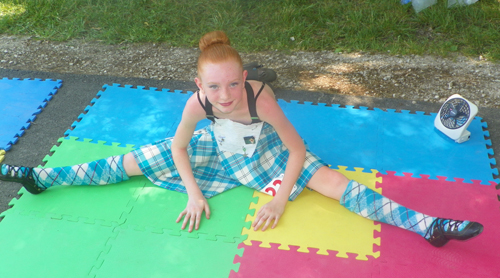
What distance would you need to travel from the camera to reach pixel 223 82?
7.07 feet

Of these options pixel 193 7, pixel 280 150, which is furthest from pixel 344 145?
pixel 193 7

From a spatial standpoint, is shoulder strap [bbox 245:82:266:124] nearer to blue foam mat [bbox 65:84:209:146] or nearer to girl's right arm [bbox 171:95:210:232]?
girl's right arm [bbox 171:95:210:232]

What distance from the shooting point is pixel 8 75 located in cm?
428

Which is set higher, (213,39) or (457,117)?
(213,39)

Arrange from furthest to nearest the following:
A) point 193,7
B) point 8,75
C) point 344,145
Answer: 1. point 193,7
2. point 8,75
3. point 344,145

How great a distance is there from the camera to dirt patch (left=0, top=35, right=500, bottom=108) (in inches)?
151

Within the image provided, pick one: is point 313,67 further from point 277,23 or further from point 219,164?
point 219,164

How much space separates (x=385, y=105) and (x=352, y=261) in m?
1.70

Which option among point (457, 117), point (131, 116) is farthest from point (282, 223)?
point (131, 116)

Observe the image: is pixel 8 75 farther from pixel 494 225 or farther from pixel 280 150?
pixel 494 225

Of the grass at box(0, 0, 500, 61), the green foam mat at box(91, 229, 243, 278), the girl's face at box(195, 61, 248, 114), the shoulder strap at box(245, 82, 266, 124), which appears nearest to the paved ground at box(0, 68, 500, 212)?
the grass at box(0, 0, 500, 61)

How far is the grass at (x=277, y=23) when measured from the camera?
4508 millimetres

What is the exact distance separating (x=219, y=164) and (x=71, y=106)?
1.74 metres

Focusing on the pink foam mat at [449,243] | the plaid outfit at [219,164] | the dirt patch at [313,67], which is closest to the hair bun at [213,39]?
the plaid outfit at [219,164]
